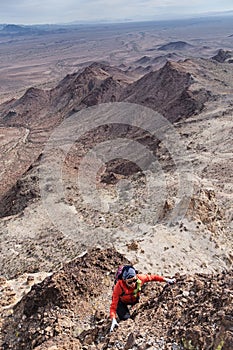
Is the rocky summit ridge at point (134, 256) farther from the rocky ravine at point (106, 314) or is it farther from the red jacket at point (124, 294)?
the red jacket at point (124, 294)

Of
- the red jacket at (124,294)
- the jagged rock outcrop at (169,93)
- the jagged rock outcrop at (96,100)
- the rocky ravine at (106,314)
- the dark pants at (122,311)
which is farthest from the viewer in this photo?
the jagged rock outcrop at (96,100)

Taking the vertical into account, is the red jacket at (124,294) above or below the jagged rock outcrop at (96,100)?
above

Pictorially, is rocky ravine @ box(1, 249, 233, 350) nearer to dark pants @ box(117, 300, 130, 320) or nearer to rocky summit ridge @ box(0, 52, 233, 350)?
rocky summit ridge @ box(0, 52, 233, 350)

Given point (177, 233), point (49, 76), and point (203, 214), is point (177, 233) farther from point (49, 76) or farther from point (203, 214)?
point (49, 76)

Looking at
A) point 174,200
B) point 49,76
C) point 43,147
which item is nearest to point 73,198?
point 174,200

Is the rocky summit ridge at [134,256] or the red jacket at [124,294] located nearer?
the rocky summit ridge at [134,256]

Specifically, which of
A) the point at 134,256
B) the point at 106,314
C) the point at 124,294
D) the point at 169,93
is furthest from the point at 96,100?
the point at 124,294

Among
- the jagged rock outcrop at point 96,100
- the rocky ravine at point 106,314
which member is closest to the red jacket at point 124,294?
the rocky ravine at point 106,314
